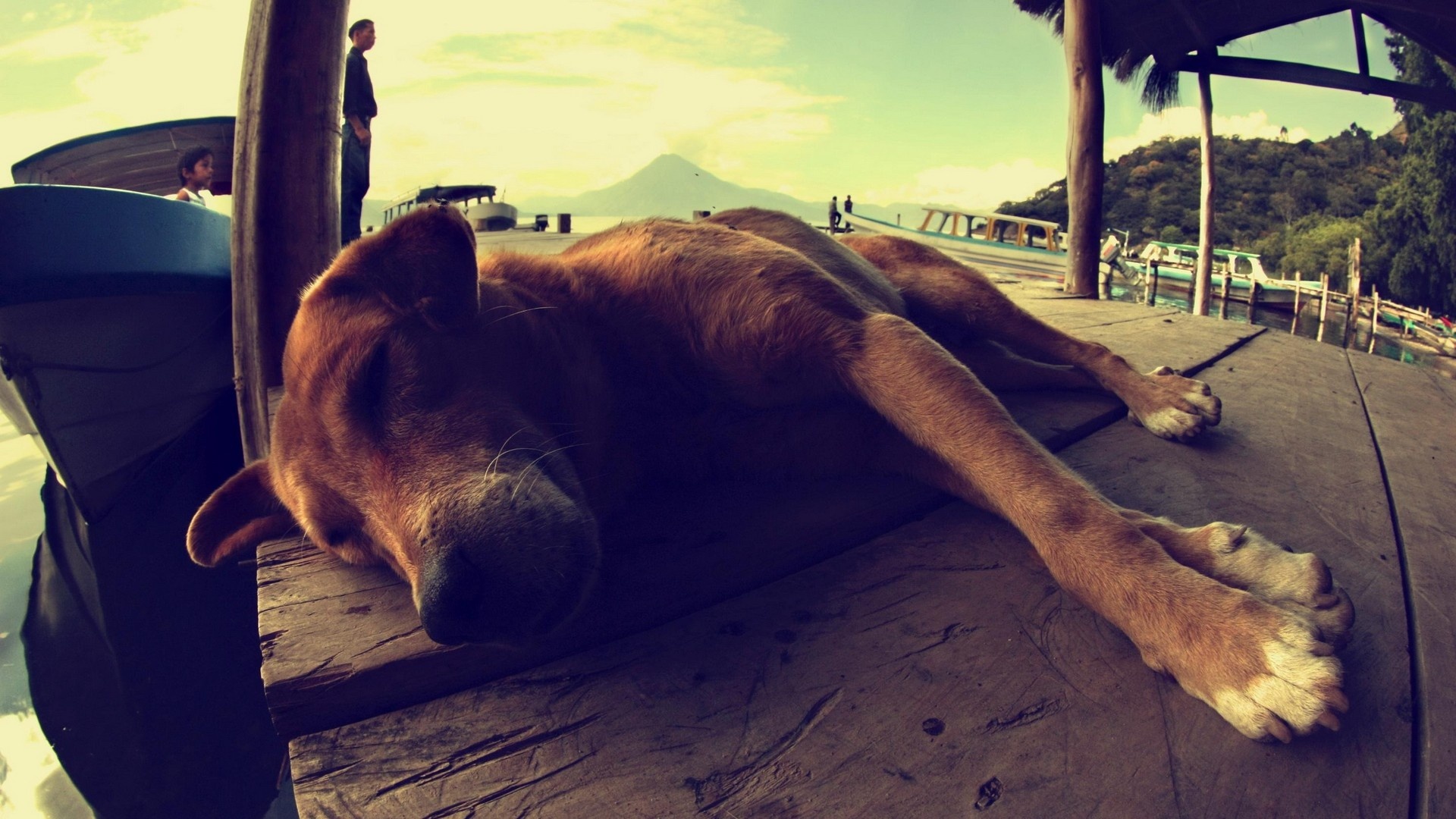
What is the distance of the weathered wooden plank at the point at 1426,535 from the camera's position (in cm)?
121

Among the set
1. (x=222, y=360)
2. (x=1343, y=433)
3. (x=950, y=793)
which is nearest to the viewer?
(x=950, y=793)

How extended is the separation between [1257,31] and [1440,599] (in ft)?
38.5

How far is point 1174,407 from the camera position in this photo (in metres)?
2.69

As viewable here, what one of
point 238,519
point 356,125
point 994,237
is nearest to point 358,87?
point 356,125

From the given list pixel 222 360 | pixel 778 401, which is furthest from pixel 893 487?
pixel 222 360

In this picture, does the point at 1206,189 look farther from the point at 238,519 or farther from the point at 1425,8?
the point at 238,519

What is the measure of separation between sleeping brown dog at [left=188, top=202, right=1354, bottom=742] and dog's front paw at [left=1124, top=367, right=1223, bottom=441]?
107 cm

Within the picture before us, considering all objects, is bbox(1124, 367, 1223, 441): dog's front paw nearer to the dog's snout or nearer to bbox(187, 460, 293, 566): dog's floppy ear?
the dog's snout

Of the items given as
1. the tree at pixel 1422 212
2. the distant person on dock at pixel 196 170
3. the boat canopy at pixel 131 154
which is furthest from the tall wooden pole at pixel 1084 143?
the tree at pixel 1422 212

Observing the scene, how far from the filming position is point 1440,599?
1651 mm

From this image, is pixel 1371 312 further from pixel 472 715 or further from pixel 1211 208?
pixel 472 715

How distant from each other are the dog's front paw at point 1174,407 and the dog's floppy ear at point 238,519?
9.77 ft

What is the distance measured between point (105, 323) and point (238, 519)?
4.29m

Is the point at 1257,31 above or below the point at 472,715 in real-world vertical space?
above
